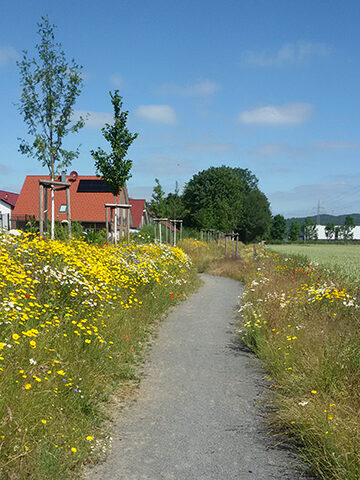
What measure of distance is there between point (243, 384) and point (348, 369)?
4.99 feet

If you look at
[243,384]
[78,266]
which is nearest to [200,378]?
[243,384]

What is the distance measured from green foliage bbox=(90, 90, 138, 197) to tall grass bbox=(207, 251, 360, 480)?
1292 centimetres

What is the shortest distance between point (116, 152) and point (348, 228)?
489 feet

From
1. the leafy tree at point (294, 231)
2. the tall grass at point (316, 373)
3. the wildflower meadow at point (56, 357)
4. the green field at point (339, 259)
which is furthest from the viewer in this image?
the leafy tree at point (294, 231)

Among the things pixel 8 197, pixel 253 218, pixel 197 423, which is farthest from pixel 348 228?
pixel 197 423

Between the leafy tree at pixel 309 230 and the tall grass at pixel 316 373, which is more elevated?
the leafy tree at pixel 309 230

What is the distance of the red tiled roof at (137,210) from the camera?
61.0 meters

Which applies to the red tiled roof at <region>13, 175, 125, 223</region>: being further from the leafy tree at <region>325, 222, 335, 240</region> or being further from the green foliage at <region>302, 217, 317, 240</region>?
the leafy tree at <region>325, 222, 335, 240</region>

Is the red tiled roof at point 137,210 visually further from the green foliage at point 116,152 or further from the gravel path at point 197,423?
the gravel path at point 197,423

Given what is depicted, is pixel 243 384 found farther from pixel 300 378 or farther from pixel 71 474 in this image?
pixel 71 474

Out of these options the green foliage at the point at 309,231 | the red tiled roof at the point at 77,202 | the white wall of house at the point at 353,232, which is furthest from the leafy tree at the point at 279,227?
the red tiled roof at the point at 77,202

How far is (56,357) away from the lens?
4.69 metres

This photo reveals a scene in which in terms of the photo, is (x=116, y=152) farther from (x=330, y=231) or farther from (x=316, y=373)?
(x=330, y=231)

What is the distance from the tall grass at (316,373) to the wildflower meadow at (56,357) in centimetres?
192
